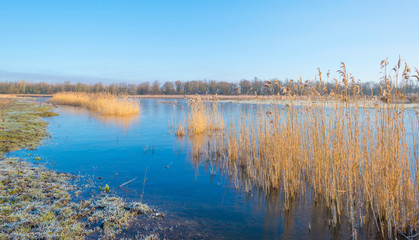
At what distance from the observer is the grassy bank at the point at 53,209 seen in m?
2.72

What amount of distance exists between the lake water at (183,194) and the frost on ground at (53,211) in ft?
1.00

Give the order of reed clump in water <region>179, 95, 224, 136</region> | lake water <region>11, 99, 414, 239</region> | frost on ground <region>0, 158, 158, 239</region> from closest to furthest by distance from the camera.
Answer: frost on ground <region>0, 158, 158, 239</region>, lake water <region>11, 99, 414, 239</region>, reed clump in water <region>179, 95, 224, 136</region>

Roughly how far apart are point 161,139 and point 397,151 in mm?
7333

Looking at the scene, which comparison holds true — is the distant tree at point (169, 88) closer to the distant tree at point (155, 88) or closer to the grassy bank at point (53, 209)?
the distant tree at point (155, 88)

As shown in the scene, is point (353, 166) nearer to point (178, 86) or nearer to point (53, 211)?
point (53, 211)

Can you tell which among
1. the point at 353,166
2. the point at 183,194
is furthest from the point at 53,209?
the point at 353,166

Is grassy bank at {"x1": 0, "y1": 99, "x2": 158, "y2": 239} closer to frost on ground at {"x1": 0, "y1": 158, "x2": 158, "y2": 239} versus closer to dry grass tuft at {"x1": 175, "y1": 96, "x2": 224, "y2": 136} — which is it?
frost on ground at {"x1": 0, "y1": 158, "x2": 158, "y2": 239}

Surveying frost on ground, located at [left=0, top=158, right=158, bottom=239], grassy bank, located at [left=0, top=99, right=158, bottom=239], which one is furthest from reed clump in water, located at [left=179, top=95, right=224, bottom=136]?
frost on ground, located at [left=0, top=158, right=158, bottom=239]

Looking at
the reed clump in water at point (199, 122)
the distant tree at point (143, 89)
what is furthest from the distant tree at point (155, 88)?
the reed clump in water at point (199, 122)

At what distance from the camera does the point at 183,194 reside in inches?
164

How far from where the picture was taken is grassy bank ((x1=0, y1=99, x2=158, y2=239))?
2.72 meters

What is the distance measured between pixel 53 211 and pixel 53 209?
65mm

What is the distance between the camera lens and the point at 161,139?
903 centimetres

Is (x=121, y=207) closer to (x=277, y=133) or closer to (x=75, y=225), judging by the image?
(x=75, y=225)
